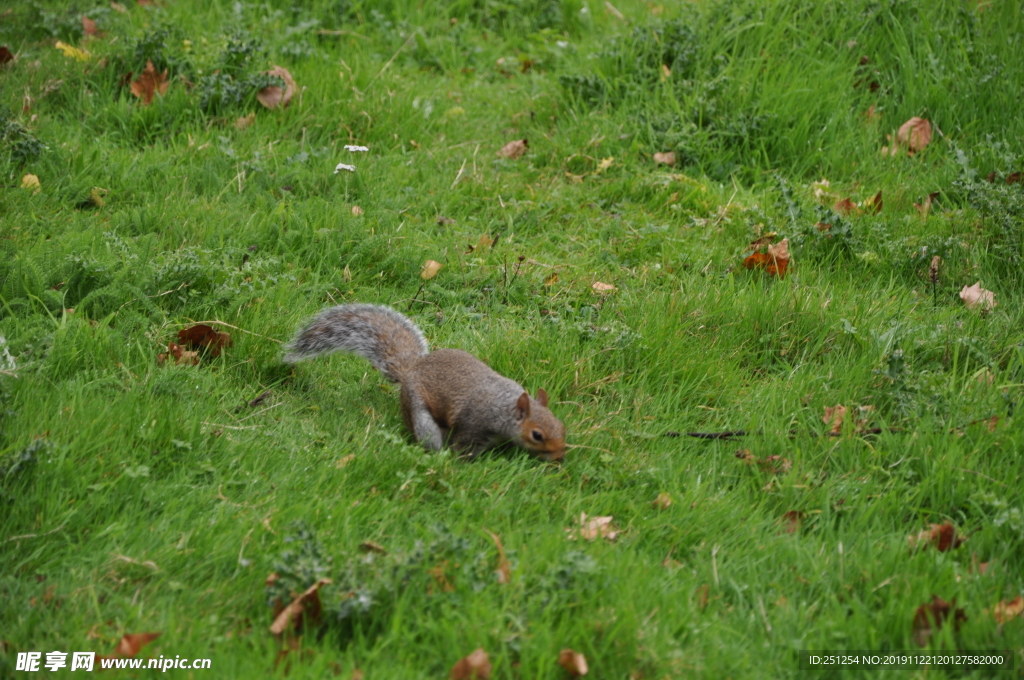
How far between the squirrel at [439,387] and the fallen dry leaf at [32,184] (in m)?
1.71

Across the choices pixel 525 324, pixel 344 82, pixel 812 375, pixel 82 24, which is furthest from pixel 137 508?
pixel 82 24

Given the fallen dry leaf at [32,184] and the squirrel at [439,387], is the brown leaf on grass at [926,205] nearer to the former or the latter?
the squirrel at [439,387]

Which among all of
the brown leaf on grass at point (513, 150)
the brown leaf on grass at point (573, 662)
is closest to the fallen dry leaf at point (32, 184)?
the brown leaf on grass at point (513, 150)

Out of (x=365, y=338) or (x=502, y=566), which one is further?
(x=365, y=338)

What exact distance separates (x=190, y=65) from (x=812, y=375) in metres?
3.65

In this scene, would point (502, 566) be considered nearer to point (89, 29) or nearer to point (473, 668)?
→ point (473, 668)

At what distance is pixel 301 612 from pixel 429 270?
201 centimetres

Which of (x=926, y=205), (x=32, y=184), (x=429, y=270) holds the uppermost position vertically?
(x=926, y=205)

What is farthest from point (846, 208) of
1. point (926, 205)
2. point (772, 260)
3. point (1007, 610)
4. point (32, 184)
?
point (32, 184)

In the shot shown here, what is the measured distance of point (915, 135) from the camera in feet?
16.1

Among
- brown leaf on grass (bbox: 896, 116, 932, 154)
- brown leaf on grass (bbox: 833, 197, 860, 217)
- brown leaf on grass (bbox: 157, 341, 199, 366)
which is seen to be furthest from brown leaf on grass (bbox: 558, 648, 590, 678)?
brown leaf on grass (bbox: 896, 116, 932, 154)

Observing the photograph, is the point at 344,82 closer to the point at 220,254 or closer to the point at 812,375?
the point at 220,254

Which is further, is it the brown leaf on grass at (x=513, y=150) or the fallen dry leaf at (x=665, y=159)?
the brown leaf on grass at (x=513, y=150)

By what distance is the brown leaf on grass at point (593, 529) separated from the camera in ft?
8.50
